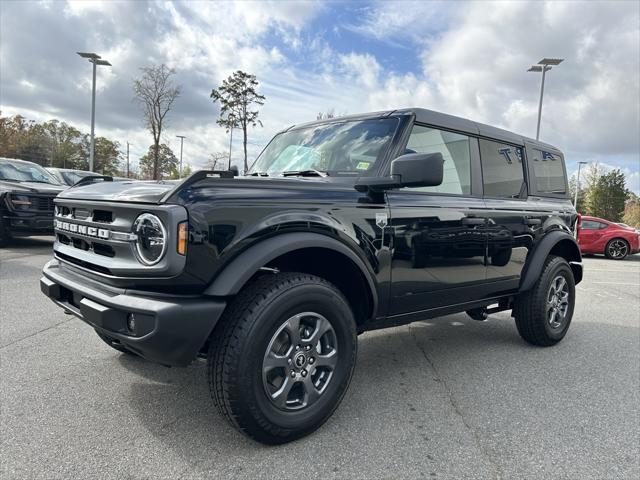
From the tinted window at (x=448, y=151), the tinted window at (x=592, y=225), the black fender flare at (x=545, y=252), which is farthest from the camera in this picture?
the tinted window at (x=592, y=225)

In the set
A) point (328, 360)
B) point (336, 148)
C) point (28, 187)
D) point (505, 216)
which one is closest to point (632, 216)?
point (505, 216)

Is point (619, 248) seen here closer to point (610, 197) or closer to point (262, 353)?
point (262, 353)

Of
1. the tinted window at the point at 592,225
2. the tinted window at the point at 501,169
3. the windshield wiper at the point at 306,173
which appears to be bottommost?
the tinted window at the point at 592,225

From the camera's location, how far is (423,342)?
436cm

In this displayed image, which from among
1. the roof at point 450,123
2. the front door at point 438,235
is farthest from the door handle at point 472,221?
the roof at point 450,123

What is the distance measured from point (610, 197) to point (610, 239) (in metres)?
29.3

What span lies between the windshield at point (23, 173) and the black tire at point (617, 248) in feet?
52.1

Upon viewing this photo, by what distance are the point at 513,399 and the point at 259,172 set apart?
2453 mm

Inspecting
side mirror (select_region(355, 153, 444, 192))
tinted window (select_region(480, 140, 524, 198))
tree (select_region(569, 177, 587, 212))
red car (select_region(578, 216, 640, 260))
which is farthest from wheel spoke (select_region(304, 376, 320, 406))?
tree (select_region(569, 177, 587, 212))

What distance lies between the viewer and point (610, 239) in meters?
14.9

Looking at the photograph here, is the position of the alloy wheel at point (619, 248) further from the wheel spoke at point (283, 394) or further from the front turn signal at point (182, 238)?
the front turn signal at point (182, 238)

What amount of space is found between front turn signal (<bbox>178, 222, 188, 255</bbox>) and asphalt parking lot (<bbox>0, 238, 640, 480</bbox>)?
1023 millimetres

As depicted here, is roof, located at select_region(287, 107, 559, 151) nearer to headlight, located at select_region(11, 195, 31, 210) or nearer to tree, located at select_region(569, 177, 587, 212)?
headlight, located at select_region(11, 195, 31, 210)

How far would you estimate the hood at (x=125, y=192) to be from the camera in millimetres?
2162
